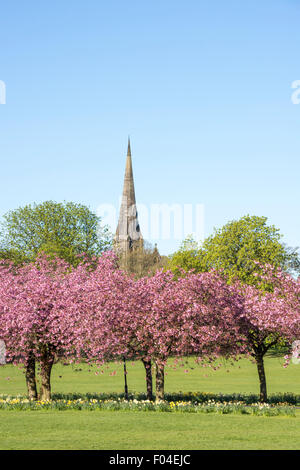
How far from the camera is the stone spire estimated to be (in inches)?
6777

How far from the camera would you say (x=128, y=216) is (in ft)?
606

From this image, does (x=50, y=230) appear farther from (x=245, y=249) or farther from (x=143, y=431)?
(x=143, y=431)

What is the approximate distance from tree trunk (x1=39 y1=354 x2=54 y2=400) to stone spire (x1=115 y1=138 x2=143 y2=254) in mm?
131291

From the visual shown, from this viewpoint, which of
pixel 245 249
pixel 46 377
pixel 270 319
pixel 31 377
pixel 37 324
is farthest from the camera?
pixel 245 249

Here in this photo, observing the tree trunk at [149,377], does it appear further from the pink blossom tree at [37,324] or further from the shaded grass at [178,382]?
the pink blossom tree at [37,324]

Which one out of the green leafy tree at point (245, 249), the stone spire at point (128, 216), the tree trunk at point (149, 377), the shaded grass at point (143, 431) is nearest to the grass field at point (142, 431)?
the shaded grass at point (143, 431)

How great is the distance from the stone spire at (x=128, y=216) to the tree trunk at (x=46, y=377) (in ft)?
431

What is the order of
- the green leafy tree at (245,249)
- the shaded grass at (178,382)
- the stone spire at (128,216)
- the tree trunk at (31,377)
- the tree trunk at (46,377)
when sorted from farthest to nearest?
the stone spire at (128,216) → the green leafy tree at (245,249) → the shaded grass at (178,382) → the tree trunk at (31,377) → the tree trunk at (46,377)

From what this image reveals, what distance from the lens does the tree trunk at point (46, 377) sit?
34500 millimetres

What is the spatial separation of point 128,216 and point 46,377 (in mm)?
150625

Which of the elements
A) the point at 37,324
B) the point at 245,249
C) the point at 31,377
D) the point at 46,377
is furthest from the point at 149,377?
the point at 245,249

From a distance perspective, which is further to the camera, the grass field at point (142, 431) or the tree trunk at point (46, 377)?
the tree trunk at point (46, 377)
